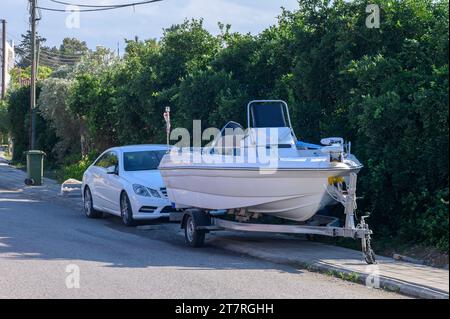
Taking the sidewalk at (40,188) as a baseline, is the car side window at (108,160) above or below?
above

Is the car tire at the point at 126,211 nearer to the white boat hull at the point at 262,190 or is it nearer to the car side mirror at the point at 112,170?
the car side mirror at the point at 112,170

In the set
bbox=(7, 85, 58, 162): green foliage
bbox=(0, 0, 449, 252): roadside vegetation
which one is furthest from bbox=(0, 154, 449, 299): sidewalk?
bbox=(7, 85, 58, 162): green foliage

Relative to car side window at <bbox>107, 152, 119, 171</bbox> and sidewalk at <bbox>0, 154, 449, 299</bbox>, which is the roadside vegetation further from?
car side window at <bbox>107, 152, 119, 171</bbox>

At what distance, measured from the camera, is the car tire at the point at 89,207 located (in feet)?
60.0

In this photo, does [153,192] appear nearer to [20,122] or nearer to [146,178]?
[146,178]

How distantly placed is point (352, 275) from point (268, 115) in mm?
4538

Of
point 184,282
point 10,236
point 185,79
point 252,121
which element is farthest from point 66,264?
point 185,79

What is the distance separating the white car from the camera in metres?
16.0

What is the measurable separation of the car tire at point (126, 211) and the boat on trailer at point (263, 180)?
7.45ft

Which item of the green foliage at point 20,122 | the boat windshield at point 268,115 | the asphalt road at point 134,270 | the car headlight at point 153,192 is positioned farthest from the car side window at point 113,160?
the green foliage at point 20,122

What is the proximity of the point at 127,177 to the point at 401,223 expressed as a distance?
616 cm

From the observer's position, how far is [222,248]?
1352 cm

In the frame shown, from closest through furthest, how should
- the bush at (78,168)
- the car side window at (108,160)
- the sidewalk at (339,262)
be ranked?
the sidewalk at (339,262)
the car side window at (108,160)
the bush at (78,168)

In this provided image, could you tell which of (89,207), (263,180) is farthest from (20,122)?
(263,180)
